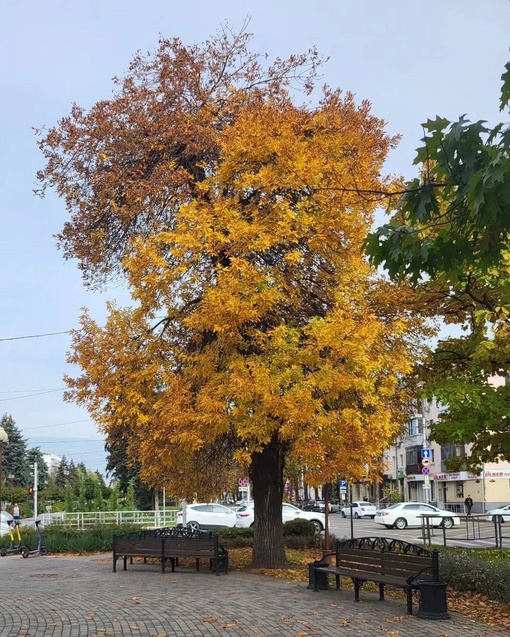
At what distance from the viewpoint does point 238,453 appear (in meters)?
14.2

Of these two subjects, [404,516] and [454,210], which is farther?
[404,516]

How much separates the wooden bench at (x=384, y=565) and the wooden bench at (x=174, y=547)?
365 centimetres

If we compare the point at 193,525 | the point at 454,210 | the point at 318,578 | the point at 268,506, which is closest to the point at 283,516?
the point at 193,525

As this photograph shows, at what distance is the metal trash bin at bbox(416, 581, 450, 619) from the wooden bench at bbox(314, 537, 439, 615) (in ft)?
0.46

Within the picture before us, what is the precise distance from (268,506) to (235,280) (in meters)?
5.88

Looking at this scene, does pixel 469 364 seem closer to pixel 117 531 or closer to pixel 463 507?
pixel 117 531

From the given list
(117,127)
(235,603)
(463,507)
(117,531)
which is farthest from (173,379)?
(463,507)

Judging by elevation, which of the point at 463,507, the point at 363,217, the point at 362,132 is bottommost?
the point at 463,507

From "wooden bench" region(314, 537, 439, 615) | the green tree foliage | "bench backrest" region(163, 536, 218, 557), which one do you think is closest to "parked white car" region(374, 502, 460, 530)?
"bench backrest" region(163, 536, 218, 557)

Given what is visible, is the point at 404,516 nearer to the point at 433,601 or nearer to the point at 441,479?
the point at 441,479

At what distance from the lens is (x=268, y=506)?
17.3 meters

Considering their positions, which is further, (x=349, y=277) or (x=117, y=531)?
(x=117, y=531)

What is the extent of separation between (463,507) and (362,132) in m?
54.0

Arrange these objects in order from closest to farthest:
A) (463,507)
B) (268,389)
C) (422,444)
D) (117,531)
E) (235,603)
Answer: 1. (235,603)
2. (268,389)
3. (117,531)
4. (463,507)
5. (422,444)
